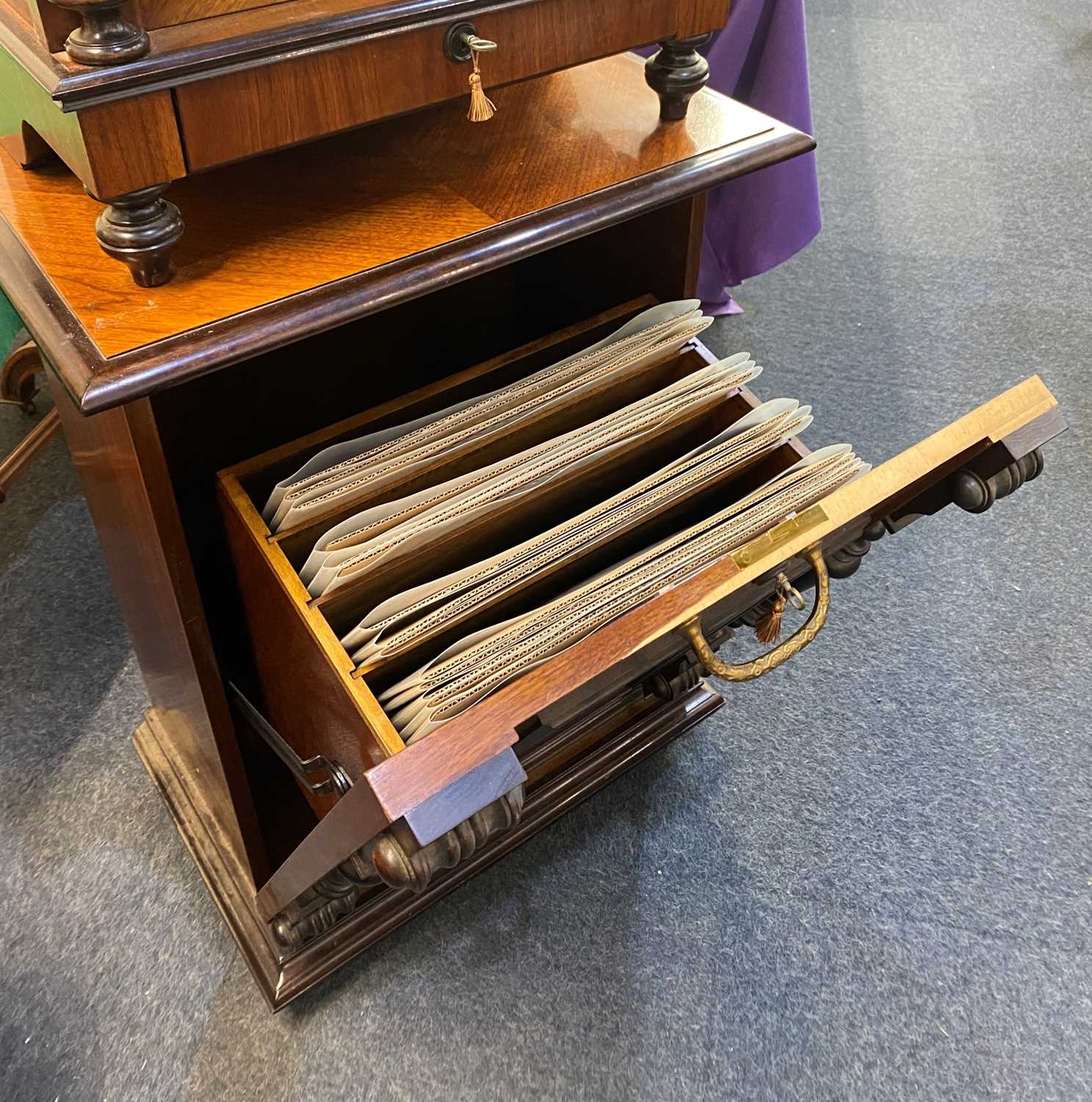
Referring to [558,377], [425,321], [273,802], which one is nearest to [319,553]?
[558,377]

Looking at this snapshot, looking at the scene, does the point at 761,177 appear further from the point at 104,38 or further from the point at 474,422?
the point at 104,38

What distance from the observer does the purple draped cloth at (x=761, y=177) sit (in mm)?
1359

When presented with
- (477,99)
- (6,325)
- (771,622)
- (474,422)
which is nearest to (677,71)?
(477,99)

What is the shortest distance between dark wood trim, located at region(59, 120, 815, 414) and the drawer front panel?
8 centimetres

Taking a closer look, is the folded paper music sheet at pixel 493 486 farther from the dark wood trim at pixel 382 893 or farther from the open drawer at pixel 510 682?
the dark wood trim at pixel 382 893

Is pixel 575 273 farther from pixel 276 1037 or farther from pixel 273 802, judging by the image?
pixel 276 1037

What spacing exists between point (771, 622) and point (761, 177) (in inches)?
40.9

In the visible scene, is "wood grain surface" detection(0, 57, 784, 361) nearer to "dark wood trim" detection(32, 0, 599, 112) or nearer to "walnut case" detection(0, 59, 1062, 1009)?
"walnut case" detection(0, 59, 1062, 1009)

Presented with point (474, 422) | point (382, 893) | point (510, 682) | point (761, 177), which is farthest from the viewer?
point (761, 177)

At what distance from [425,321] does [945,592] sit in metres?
0.82

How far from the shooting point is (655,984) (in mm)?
1048

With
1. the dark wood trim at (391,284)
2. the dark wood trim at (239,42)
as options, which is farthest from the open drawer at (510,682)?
the dark wood trim at (239,42)

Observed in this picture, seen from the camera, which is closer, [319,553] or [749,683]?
[319,553]

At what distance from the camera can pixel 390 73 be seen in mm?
583
